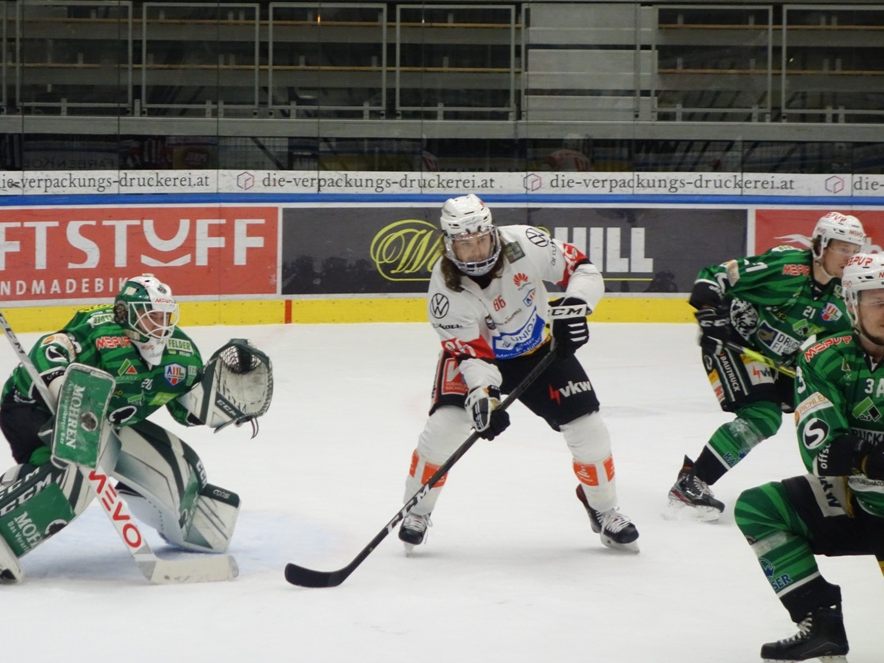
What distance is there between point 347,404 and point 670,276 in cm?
346

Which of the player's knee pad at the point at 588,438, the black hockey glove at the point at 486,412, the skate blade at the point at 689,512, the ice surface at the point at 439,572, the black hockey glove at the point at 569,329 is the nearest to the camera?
the ice surface at the point at 439,572

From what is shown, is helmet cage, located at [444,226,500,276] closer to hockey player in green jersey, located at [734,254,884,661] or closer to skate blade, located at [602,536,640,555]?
skate blade, located at [602,536,640,555]

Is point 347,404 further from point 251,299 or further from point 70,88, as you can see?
point 70,88

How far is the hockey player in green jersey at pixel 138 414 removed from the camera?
3.71 m

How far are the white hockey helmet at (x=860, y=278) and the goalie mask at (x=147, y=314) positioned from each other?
1.83m

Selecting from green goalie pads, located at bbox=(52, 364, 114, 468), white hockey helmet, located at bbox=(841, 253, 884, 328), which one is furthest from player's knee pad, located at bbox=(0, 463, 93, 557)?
white hockey helmet, located at bbox=(841, 253, 884, 328)

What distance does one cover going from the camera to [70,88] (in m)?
9.52

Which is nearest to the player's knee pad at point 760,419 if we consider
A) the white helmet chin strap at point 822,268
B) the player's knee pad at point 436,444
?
the white helmet chin strap at point 822,268

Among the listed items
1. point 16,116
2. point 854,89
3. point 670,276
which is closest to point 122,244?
point 16,116

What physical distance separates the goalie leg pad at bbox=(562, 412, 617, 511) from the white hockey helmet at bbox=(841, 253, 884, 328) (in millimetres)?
1391

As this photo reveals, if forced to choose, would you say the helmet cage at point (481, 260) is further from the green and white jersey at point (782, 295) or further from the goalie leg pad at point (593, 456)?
the green and white jersey at point (782, 295)

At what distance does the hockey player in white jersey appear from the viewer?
13.3ft

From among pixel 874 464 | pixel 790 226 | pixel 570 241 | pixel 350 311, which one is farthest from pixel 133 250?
pixel 874 464

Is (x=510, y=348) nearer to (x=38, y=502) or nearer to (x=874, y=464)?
(x=38, y=502)
